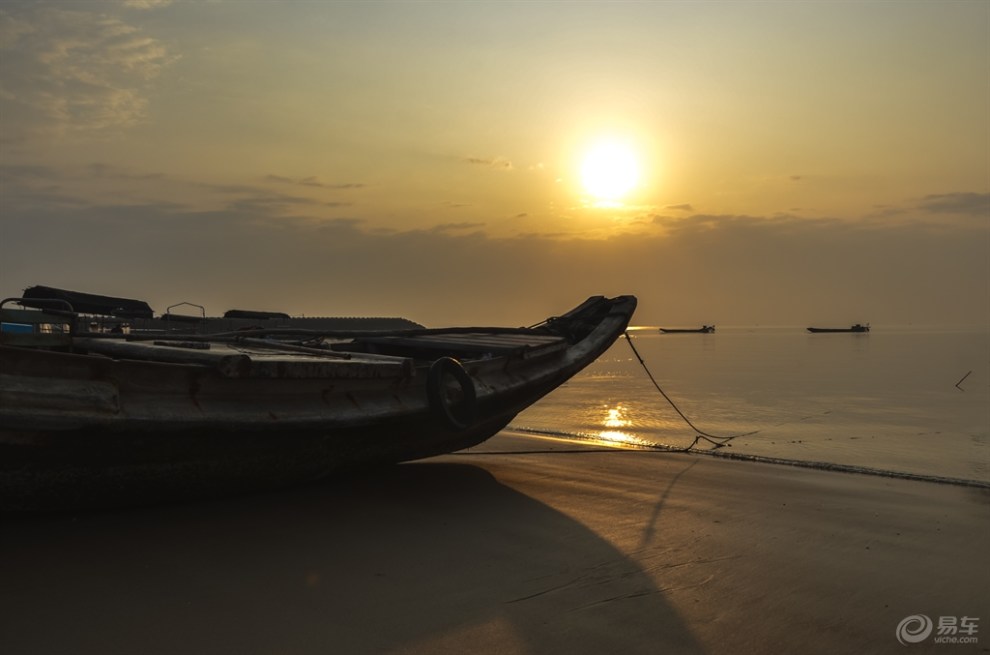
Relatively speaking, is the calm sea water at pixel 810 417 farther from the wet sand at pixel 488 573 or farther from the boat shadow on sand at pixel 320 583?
the boat shadow on sand at pixel 320 583

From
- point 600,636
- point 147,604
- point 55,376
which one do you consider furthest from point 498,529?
point 55,376

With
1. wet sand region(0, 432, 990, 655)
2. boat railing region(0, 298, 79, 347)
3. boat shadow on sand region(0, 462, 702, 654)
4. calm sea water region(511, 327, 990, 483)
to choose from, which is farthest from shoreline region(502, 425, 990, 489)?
boat railing region(0, 298, 79, 347)

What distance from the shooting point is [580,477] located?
320 inches

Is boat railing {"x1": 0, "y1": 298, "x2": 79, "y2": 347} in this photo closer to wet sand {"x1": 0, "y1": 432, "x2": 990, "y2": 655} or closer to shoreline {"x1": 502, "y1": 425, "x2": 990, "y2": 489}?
wet sand {"x1": 0, "y1": 432, "x2": 990, "y2": 655}

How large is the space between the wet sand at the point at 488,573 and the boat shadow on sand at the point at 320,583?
0.6 inches

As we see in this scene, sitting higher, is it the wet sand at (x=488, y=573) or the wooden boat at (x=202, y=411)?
the wooden boat at (x=202, y=411)

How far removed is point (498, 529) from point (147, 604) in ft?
8.22

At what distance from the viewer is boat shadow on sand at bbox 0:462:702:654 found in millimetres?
3658

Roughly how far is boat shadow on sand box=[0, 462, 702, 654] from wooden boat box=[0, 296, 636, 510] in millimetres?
360

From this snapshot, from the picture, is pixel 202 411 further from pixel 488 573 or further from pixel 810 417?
pixel 810 417

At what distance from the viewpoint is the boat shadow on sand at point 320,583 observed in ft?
12.0

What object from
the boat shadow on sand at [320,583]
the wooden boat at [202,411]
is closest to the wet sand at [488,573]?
the boat shadow on sand at [320,583]

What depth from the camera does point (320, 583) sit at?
14.3ft

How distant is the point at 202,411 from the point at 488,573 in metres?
2.09
